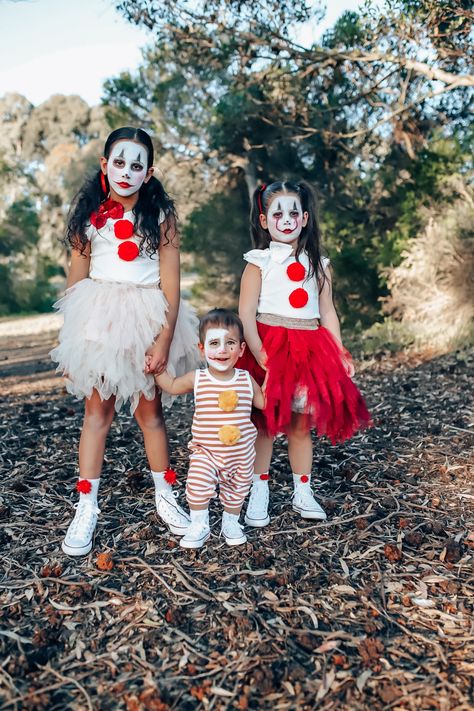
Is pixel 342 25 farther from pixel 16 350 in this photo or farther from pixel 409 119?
pixel 16 350

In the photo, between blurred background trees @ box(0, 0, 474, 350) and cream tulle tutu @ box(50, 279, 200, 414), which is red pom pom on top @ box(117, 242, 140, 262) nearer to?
cream tulle tutu @ box(50, 279, 200, 414)

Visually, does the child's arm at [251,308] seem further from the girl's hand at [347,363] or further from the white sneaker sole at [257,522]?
the white sneaker sole at [257,522]

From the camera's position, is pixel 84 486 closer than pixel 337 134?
Yes

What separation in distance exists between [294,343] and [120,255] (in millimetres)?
845

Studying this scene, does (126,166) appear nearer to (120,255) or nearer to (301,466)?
(120,255)

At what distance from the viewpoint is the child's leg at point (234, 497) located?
8.31 ft

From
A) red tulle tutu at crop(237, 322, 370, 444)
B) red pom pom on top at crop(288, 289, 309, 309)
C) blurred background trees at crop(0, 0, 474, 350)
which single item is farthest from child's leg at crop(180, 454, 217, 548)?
blurred background trees at crop(0, 0, 474, 350)

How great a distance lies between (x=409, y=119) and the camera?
333 inches

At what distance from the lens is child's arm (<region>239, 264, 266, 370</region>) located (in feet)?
8.78

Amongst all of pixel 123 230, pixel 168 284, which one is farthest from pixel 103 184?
pixel 168 284

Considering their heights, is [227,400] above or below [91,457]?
above

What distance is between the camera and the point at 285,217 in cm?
274

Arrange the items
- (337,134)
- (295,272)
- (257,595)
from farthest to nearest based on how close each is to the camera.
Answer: (337,134)
(295,272)
(257,595)

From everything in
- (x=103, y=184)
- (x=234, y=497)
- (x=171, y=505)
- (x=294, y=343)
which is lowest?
(x=171, y=505)
